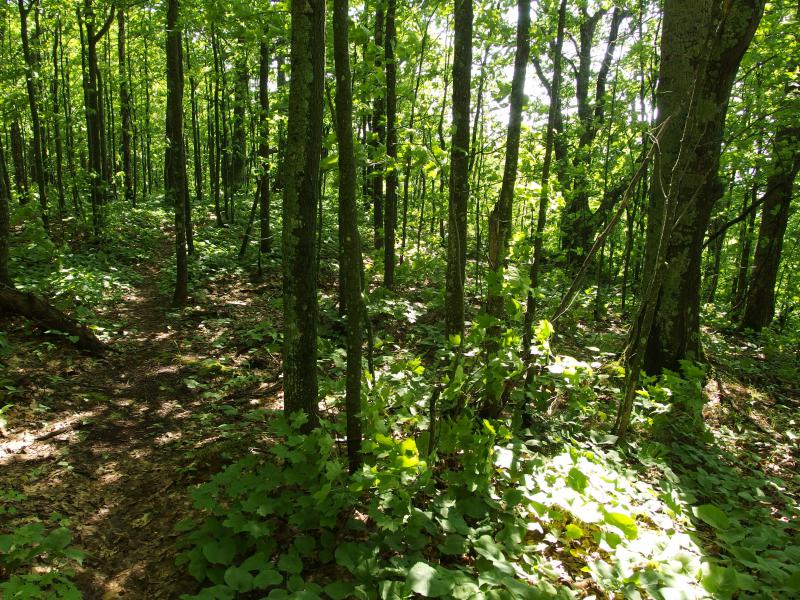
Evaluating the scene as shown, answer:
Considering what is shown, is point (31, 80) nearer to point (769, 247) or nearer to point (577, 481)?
point (577, 481)

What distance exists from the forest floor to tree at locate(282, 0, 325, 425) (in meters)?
0.49

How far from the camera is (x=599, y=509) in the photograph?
257 centimetres

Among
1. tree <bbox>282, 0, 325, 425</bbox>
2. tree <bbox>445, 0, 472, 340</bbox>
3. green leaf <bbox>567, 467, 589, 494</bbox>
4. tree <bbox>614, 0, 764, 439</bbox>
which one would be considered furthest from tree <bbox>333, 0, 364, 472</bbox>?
tree <bbox>614, 0, 764, 439</bbox>

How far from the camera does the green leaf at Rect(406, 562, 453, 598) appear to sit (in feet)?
6.93

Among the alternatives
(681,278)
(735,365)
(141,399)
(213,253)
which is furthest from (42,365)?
(735,365)

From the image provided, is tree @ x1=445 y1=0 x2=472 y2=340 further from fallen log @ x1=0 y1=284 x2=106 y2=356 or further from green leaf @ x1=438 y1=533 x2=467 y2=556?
fallen log @ x1=0 y1=284 x2=106 y2=356

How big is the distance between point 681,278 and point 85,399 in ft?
24.3

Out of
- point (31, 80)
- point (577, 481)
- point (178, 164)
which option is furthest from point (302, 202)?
point (31, 80)

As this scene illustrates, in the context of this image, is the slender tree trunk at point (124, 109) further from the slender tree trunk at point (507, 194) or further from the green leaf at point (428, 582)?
the green leaf at point (428, 582)

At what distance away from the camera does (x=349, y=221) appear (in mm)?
3324

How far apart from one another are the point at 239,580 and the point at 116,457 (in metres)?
2.73

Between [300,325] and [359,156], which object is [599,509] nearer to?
[300,325]

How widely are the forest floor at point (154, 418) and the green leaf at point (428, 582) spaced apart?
1.02m

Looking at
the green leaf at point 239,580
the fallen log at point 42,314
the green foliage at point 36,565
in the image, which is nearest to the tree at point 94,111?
the fallen log at point 42,314
